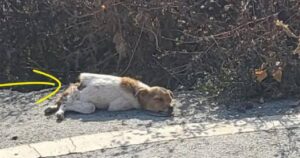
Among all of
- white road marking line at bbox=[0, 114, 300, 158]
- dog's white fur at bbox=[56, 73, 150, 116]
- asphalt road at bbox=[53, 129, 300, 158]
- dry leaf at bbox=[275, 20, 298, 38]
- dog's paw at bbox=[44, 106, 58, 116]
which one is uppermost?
dry leaf at bbox=[275, 20, 298, 38]

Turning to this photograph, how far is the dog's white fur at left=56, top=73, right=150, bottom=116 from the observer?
19.1ft

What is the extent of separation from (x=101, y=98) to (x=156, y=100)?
586 millimetres

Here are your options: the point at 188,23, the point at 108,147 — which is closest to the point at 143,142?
the point at 108,147

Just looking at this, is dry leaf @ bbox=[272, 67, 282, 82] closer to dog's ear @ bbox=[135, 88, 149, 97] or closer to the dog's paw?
dog's ear @ bbox=[135, 88, 149, 97]

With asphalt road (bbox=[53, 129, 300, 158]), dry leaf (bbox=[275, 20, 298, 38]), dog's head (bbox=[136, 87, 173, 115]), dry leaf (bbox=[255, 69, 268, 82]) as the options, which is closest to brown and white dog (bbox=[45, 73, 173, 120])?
dog's head (bbox=[136, 87, 173, 115])

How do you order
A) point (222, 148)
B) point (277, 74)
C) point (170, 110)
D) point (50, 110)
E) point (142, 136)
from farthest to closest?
point (277, 74), point (50, 110), point (170, 110), point (142, 136), point (222, 148)

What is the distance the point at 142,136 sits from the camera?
5043 mm

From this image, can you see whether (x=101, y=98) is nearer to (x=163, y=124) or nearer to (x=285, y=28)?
(x=163, y=124)

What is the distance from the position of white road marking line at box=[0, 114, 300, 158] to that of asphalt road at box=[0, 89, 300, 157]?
0.34ft

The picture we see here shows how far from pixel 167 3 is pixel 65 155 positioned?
3.18 meters

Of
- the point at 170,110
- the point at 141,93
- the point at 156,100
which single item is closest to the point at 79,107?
the point at 141,93

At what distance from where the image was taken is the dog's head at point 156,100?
574cm

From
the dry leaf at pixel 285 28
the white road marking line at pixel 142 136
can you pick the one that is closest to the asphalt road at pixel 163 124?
the white road marking line at pixel 142 136

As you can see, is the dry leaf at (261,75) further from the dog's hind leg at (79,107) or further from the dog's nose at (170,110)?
the dog's hind leg at (79,107)
